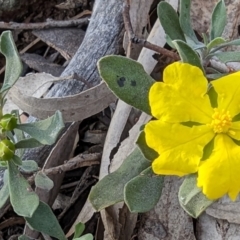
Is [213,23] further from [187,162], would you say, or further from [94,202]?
[94,202]

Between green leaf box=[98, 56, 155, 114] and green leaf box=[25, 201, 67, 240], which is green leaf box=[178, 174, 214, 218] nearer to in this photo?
green leaf box=[98, 56, 155, 114]

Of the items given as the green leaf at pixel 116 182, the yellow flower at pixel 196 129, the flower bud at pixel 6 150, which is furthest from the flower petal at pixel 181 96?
the flower bud at pixel 6 150

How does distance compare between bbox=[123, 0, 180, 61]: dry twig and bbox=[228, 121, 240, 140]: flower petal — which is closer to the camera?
bbox=[228, 121, 240, 140]: flower petal

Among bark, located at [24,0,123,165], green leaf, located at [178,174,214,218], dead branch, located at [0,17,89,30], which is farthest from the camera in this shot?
dead branch, located at [0,17,89,30]

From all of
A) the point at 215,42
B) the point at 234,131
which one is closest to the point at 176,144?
the point at 234,131

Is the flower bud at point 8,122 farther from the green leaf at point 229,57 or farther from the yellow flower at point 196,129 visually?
the green leaf at point 229,57

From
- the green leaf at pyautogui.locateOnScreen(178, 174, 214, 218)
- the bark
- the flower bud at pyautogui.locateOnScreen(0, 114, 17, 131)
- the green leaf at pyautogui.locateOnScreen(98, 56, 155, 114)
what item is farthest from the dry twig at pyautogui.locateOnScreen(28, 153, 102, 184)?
the green leaf at pyautogui.locateOnScreen(178, 174, 214, 218)

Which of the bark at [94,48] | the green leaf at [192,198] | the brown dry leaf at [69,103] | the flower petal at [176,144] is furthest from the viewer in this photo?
the bark at [94,48]

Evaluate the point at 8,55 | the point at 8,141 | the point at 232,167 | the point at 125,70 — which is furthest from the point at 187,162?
the point at 8,55
